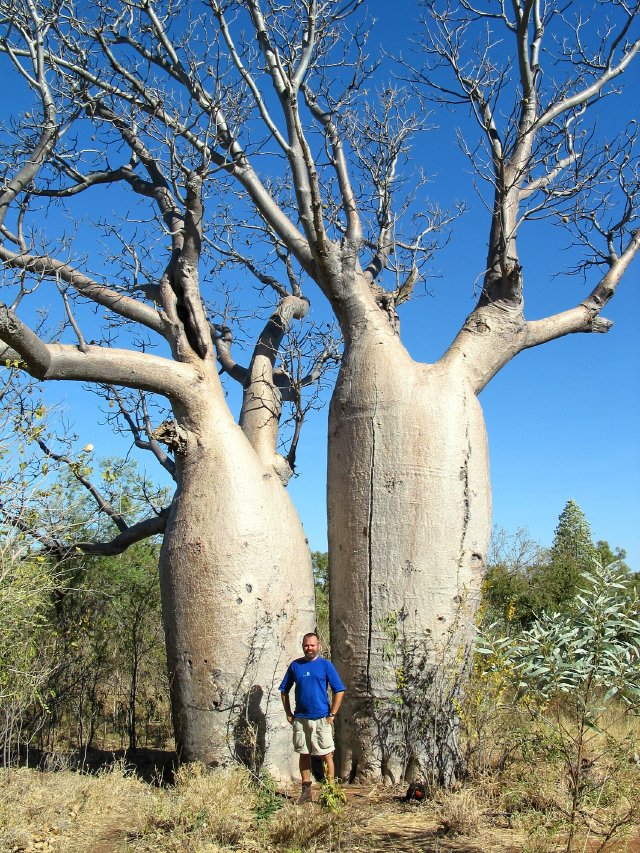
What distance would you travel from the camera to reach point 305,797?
3758 millimetres

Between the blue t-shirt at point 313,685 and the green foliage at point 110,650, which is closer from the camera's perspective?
the blue t-shirt at point 313,685

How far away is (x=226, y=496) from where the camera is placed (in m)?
4.57

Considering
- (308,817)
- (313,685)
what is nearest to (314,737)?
(313,685)

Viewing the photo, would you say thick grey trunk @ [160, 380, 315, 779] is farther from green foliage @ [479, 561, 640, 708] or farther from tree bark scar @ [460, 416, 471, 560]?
green foliage @ [479, 561, 640, 708]

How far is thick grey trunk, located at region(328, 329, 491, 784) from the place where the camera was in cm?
404

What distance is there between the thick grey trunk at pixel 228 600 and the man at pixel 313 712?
1.09ft

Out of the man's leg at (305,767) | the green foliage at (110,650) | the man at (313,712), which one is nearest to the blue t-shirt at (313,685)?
the man at (313,712)

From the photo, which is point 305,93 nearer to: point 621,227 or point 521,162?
point 521,162

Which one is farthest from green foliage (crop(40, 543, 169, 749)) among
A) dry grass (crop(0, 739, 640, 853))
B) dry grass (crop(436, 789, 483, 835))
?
dry grass (crop(436, 789, 483, 835))

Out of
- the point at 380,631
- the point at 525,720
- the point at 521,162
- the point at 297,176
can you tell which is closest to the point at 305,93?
the point at 297,176

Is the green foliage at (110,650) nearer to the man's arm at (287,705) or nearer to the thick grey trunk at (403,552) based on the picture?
the man's arm at (287,705)

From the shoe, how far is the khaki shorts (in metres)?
0.17

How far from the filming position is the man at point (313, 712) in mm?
→ 3900

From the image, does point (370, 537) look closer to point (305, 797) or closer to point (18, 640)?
point (305, 797)
